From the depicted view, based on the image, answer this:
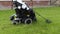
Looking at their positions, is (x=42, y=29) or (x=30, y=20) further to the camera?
(x=30, y=20)

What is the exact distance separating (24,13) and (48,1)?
46.2 feet

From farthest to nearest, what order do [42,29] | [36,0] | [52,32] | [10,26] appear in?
[36,0] → [10,26] → [42,29] → [52,32]

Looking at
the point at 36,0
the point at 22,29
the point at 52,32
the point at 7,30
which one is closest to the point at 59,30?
the point at 52,32

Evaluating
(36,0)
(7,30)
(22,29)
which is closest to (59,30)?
(22,29)

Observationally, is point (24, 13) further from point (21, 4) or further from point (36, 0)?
point (36, 0)

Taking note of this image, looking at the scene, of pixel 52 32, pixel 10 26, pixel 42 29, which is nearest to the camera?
pixel 52 32

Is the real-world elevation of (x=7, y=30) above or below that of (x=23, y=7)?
below

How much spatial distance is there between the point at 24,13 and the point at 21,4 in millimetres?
425

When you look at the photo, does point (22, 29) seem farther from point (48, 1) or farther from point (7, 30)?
point (48, 1)

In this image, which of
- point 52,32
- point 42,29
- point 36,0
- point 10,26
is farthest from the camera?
point 36,0

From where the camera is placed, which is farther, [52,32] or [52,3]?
[52,3]

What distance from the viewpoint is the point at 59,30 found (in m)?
8.79

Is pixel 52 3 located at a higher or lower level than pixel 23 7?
lower

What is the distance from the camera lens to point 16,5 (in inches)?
388
